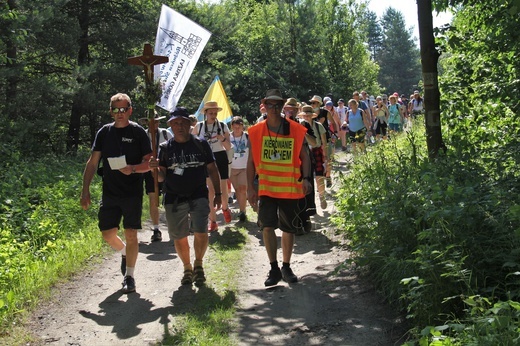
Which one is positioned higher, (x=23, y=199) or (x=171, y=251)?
(x=23, y=199)

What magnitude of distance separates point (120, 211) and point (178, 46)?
6160 millimetres

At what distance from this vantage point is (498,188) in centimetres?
580

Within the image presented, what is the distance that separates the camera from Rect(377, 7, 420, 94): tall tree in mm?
104750

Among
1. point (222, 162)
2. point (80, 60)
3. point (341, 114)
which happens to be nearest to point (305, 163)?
point (222, 162)

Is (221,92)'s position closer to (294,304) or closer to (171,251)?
(171,251)

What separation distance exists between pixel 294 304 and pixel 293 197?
128 cm

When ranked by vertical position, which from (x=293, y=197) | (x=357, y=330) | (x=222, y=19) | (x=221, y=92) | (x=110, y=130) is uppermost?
(x=222, y=19)

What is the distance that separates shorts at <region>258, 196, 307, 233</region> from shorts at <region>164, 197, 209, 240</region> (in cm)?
64

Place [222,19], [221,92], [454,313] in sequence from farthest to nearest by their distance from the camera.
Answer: [222,19]
[221,92]
[454,313]

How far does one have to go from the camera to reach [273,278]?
705 centimetres

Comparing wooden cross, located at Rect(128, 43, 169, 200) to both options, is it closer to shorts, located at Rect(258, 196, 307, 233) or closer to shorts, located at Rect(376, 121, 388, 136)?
shorts, located at Rect(258, 196, 307, 233)

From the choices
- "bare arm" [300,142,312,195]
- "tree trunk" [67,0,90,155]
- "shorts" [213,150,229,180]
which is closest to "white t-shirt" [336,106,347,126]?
"tree trunk" [67,0,90,155]

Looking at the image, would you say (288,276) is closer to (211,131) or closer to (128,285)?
(128,285)

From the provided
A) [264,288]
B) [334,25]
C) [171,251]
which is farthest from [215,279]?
[334,25]
